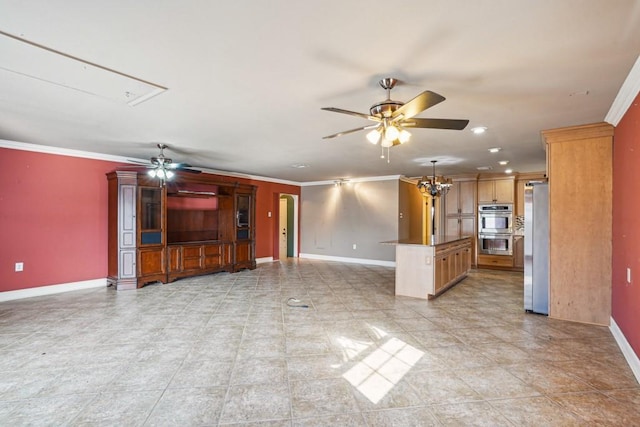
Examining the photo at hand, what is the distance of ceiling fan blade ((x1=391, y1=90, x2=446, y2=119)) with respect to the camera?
2014 millimetres

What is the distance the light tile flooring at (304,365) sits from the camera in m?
2.04

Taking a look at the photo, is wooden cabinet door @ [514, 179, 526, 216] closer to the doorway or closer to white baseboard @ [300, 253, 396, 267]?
white baseboard @ [300, 253, 396, 267]

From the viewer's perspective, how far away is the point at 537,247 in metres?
4.14

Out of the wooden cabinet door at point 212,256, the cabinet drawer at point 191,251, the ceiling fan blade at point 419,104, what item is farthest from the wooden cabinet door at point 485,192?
the cabinet drawer at point 191,251

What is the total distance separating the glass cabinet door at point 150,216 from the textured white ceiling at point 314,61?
1.67 meters

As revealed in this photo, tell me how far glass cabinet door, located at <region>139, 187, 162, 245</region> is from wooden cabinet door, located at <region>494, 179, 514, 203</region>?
302 inches

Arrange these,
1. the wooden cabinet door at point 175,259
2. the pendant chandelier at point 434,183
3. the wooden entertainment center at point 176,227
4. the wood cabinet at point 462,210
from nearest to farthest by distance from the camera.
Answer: the wooden entertainment center at point 176,227 → the wooden cabinet door at point 175,259 → the pendant chandelier at point 434,183 → the wood cabinet at point 462,210

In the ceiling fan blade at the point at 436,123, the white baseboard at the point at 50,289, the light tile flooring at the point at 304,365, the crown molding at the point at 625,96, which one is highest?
the crown molding at the point at 625,96

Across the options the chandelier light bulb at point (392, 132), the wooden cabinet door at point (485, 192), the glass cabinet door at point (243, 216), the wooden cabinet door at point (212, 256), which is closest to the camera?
the chandelier light bulb at point (392, 132)

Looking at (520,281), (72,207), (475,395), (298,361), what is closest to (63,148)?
(72,207)

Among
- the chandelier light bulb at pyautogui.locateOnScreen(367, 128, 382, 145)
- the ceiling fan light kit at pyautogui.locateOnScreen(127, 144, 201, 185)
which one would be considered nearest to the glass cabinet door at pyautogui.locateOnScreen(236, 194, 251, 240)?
the ceiling fan light kit at pyautogui.locateOnScreen(127, 144, 201, 185)

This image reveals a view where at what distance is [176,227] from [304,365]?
511 cm

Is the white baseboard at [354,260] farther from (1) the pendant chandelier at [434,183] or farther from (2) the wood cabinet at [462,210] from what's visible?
(1) the pendant chandelier at [434,183]

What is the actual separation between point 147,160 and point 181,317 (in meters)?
3.66
